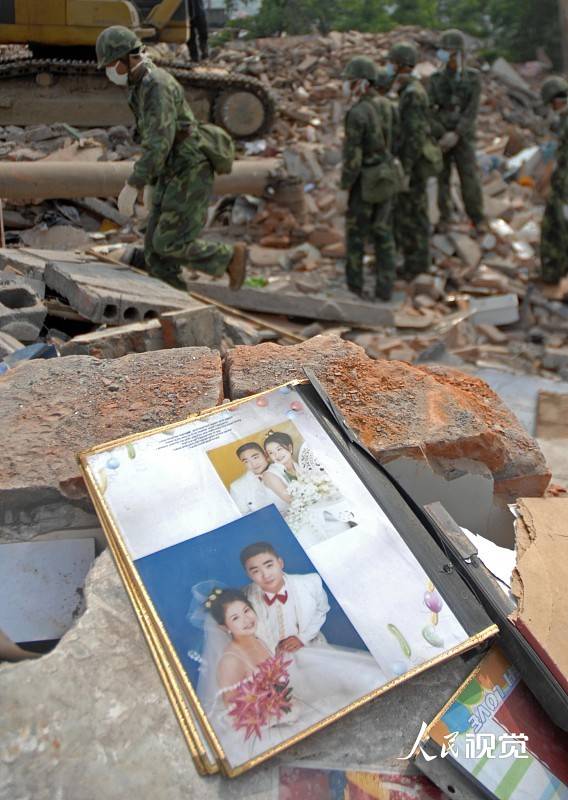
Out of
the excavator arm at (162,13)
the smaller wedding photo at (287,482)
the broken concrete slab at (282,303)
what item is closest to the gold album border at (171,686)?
the smaller wedding photo at (287,482)

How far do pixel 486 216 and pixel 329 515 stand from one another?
29.2ft

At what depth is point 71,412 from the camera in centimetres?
242

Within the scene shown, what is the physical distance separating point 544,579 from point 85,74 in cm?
971

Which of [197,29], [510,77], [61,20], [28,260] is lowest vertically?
[28,260]

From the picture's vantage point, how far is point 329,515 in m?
1.91

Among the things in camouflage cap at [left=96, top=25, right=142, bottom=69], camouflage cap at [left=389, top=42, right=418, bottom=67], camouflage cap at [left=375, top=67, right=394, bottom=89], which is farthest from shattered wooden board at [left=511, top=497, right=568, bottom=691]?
camouflage cap at [left=389, top=42, right=418, bottom=67]

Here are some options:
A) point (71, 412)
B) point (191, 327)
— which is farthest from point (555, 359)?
point (71, 412)

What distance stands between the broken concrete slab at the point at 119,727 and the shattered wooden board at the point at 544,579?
0.55 ft

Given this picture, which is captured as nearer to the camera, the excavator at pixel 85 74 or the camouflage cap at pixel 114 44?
the camouflage cap at pixel 114 44

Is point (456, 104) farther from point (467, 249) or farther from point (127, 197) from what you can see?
point (127, 197)

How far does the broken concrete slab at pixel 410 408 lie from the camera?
238 centimetres

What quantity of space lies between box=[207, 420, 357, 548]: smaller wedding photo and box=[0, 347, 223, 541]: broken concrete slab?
1.39ft

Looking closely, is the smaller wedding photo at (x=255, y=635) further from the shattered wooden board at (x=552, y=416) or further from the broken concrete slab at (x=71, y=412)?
the shattered wooden board at (x=552, y=416)

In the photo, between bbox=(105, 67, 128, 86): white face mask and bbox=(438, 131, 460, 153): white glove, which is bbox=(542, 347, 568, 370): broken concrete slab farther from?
bbox=(105, 67, 128, 86): white face mask
